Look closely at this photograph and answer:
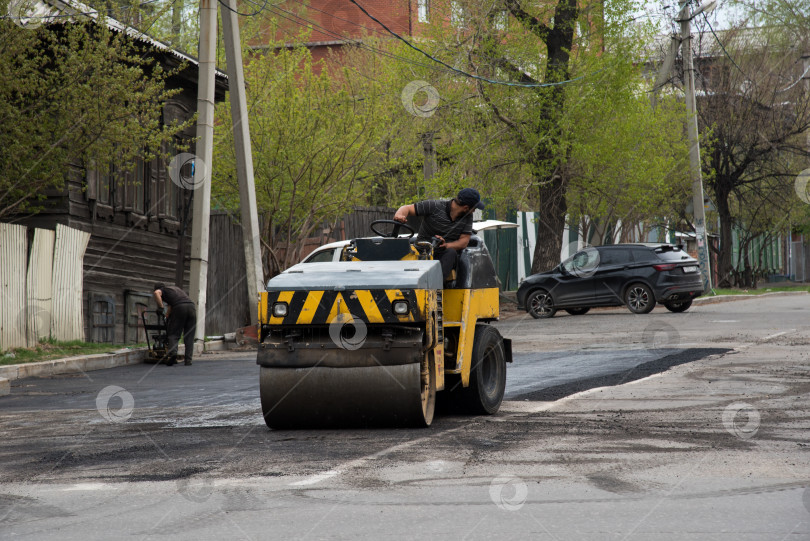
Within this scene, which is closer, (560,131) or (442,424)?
(442,424)

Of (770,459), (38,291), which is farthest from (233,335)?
(770,459)

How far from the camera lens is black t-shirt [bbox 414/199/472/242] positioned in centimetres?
969

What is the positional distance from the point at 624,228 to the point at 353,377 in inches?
1376

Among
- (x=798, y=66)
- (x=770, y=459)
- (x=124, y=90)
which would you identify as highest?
(x=798, y=66)

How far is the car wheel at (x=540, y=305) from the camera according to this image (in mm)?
27891

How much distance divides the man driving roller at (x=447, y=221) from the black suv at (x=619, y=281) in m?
17.4

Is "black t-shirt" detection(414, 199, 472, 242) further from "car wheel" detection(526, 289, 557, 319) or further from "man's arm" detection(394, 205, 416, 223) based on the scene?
"car wheel" detection(526, 289, 557, 319)

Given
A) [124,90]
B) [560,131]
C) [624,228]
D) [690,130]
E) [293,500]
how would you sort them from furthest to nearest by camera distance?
[624,228]
[690,130]
[560,131]
[124,90]
[293,500]

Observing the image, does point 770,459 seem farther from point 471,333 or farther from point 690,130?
point 690,130

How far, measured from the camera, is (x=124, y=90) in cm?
1802

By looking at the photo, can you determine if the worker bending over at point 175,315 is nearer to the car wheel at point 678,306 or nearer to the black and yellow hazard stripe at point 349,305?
the black and yellow hazard stripe at point 349,305

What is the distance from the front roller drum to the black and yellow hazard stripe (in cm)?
38

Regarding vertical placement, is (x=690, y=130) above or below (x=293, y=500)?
above

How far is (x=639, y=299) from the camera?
2686cm
